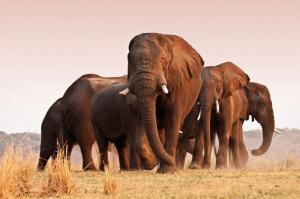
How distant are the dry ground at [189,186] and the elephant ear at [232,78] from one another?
674 cm

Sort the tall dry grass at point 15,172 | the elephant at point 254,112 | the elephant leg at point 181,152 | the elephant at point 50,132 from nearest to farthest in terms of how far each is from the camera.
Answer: the tall dry grass at point 15,172 → the elephant leg at point 181,152 → the elephant at point 50,132 → the elephant at point 254,112

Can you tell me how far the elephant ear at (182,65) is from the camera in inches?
568

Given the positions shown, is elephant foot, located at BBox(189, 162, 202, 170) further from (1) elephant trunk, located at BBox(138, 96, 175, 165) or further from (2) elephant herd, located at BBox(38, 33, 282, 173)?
(1) elephant trunk, located at BBox(138, 96, 175, 165)

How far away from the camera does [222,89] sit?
20.1m

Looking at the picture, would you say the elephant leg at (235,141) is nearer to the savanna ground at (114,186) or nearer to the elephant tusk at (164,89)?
the elephant tusk at (164,89)

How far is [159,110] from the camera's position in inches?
573

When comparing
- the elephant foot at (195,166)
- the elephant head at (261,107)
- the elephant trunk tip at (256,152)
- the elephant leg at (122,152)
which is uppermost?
the elephant head at (261,107)

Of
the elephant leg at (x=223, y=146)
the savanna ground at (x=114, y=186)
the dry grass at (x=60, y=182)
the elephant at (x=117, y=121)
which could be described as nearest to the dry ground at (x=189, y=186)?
the savanna ground at (x=114, y=186)

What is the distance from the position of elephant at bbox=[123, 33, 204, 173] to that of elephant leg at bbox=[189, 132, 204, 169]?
339cm

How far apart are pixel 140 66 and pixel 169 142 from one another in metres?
1.76

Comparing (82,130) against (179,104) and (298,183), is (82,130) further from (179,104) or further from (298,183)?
(298,183)

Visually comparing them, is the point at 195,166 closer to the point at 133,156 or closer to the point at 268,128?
the point at 133,156

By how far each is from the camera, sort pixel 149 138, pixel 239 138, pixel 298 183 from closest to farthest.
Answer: pixel 298 183 < pixel 149 138 < pixel 239 138

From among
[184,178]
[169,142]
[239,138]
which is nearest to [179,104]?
[169,142]
